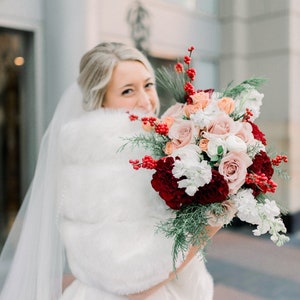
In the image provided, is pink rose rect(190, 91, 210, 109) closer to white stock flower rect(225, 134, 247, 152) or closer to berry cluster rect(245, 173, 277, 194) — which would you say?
white stock flower rect(225, 134, 247, 152)

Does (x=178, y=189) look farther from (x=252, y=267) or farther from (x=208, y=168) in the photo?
(x=252, y=267)

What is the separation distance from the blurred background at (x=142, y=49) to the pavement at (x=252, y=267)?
131mm

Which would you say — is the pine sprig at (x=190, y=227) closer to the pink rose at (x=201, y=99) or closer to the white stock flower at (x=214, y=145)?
the white stock flower at (x=214, y=145)

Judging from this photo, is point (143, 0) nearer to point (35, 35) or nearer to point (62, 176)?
point (35, 35)

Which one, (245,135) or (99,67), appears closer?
(245,135)

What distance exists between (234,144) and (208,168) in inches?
4.6

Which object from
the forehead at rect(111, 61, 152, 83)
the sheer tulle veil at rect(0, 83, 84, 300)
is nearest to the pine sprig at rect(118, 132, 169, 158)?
the forehead at rect(111, 61, 152, 83)

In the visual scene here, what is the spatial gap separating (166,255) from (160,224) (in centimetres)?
11

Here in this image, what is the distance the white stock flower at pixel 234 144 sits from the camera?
4.69 feet

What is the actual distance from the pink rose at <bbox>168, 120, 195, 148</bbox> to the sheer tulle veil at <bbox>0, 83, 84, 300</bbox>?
540 millimetres

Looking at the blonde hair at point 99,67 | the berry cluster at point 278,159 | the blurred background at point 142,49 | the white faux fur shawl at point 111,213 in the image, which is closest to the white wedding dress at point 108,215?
the white faux fur shawl at point 111,213

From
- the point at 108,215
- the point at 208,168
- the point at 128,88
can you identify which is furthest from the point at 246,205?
the point at 128,88

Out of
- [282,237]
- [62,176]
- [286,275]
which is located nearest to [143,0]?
[286,275]

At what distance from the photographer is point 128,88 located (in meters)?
1.82
